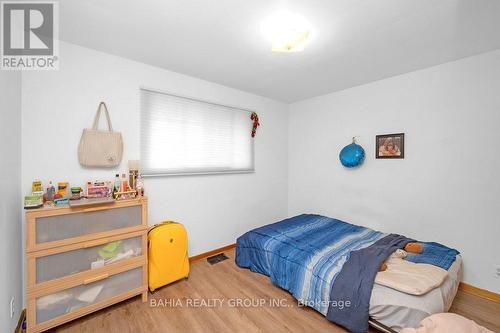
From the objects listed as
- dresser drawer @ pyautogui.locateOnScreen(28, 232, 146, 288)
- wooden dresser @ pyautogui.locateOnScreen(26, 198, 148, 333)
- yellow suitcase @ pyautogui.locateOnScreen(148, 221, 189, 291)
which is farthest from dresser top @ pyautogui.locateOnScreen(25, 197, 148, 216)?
yellow suitcase @ pyautogui.locateOnScreen(148, 221, 189, 291)

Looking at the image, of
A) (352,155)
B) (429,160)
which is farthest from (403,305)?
(352,155)

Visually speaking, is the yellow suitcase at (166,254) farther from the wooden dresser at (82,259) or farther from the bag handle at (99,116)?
the bag handle at (99,116)

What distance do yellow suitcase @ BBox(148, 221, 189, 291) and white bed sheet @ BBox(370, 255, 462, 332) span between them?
1.87 meters

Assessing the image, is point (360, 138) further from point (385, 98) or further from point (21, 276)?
point (21, 276)

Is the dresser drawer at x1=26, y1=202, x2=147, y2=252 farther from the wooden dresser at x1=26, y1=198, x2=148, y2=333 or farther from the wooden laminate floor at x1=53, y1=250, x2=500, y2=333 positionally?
the wooden laminate floor at x1=53, y1=250, x2=500, y2=333

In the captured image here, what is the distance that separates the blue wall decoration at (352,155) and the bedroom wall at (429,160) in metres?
0.12

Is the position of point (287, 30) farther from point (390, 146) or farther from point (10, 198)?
point (10, 198)

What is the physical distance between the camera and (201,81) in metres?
2.89

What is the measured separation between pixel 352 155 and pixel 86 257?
329 centimetres

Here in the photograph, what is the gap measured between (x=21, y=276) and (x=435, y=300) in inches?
131

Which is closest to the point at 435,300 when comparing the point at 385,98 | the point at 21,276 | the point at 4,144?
the point at 385,98

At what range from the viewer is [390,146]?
2824 millimetres

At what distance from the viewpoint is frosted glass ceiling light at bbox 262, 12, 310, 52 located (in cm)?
167

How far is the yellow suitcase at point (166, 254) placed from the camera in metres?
2.14
